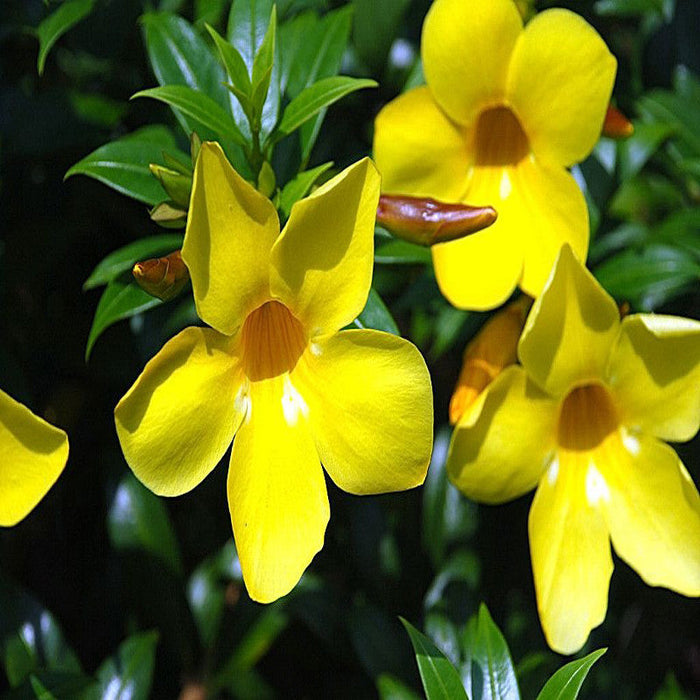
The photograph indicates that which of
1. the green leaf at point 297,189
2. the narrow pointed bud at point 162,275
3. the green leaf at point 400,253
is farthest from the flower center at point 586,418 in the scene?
the narrow pointed bud at point 162,275

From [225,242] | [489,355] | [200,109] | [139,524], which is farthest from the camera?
[139,524]

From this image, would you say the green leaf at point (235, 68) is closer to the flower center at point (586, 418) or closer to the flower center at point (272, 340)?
the flower center at point (272, 340)

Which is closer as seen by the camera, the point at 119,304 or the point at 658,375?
the point at 119,304

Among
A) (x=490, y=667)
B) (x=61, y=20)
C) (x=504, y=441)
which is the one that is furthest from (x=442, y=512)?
(x=61, y=20)

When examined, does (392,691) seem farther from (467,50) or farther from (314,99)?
(467,50)

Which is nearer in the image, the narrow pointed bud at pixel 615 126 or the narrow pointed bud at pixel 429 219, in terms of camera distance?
the narrow pointed bud at pixel 429 219

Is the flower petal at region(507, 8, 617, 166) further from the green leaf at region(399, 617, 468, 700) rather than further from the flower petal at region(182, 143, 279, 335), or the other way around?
the green leaf at region(399, 617, 468, 700)
